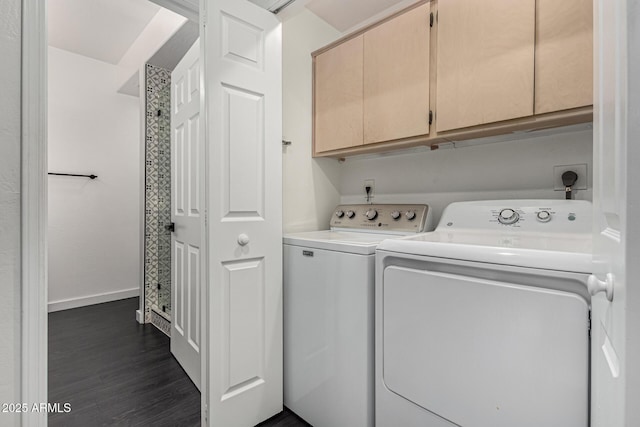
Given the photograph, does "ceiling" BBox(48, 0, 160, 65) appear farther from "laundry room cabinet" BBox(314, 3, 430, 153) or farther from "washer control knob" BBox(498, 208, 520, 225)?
"washer control knob" BBox(498, 208, 520, 225)

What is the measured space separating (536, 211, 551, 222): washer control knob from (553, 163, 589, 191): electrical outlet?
217 mm

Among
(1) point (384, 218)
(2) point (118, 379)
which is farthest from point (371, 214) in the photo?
(2) point (118, 379)

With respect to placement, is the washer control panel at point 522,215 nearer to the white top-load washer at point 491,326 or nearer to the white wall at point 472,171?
the white top-load washer at point 491,326

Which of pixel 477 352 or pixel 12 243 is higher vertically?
pixel 12 243

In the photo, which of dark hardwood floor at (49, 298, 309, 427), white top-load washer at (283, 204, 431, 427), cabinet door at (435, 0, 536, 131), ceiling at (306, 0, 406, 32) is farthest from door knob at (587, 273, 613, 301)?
ceiling at (306, 0, 406, 32)

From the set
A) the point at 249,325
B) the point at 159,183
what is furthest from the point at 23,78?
the point at 159,183

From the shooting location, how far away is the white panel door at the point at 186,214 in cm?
180

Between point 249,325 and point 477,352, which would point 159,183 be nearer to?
point 249,325

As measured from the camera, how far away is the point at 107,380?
1825 mm

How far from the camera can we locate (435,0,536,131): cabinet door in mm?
1176

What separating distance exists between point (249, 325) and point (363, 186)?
3.87ft

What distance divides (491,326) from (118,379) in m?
2.13

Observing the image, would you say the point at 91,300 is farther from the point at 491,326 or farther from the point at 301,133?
the point at 491,326

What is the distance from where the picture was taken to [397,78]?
5.12 feet
